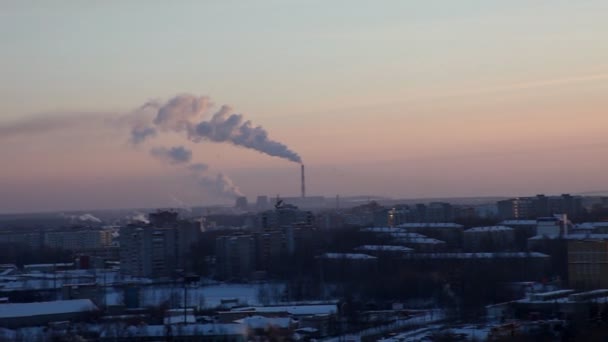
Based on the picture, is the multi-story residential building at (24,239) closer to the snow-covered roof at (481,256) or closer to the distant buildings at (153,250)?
the distant buildings at (153,250)

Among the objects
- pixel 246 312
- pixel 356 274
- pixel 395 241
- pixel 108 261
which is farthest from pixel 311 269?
pixel 108 261

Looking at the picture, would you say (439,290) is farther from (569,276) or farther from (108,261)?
(108,261)

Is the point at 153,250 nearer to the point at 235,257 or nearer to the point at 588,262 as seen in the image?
the point at 235,257

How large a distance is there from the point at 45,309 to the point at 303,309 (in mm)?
2540

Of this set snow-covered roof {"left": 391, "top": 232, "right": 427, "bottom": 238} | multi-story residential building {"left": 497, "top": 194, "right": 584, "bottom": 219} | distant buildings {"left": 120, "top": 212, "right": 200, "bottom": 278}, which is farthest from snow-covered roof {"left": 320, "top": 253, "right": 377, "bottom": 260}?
multi-story residential building {"left": 497, "top": 194, "right": 584, "bottom": 219}

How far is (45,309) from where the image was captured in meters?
11.2

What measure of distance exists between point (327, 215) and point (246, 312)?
62.5 ft

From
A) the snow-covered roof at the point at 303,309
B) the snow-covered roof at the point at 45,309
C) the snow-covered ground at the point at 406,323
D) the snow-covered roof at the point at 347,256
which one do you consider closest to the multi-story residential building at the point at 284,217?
the snow-covered roof at the point at 347,256

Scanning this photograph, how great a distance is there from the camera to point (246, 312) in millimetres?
10906

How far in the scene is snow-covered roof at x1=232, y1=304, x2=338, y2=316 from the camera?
11109mm

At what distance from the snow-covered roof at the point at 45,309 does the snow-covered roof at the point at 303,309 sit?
1.60 meters

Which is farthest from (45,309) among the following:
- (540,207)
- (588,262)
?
(540,207)

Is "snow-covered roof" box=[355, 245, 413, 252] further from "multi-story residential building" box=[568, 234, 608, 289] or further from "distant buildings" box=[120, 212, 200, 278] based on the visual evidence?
"multi-story residential building" box=[568, 234, 608, 289]

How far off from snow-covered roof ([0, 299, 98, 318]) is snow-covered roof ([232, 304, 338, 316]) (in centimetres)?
160
